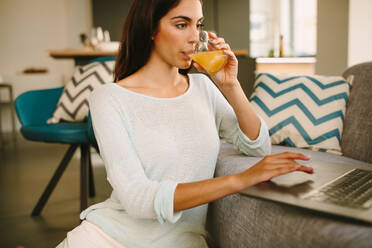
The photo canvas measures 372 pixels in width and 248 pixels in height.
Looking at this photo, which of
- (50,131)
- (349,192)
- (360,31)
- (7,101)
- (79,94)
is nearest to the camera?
(349,192)

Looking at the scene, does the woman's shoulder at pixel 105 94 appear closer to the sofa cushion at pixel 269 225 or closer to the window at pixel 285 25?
the sofa cushion at pixel 269 225

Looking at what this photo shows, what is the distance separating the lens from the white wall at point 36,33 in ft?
22.0

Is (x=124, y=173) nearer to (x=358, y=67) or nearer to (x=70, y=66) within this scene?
(x=358, y=67)

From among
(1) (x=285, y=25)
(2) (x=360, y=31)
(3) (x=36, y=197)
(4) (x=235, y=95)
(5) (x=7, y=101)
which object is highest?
(1) (x=285, y=25)

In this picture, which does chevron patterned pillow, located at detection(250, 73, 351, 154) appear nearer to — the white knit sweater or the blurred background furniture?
the white knit sweater

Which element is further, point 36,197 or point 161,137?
point 36,197

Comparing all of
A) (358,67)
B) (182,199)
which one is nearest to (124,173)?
(182,199)

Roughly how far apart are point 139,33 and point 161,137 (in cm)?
35

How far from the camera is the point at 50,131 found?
2.17m

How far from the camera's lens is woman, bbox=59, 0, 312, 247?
0.86 m

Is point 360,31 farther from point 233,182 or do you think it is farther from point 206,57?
point 233,182

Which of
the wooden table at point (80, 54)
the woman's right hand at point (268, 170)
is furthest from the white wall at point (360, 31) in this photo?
the woman's right hand at point (268, 170)

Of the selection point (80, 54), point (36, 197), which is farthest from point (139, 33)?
point (80, 54)

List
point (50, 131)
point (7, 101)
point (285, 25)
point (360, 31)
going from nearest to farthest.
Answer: point (50, 131) < point (360, 31) < point (7, 101) < point (285, 25)
